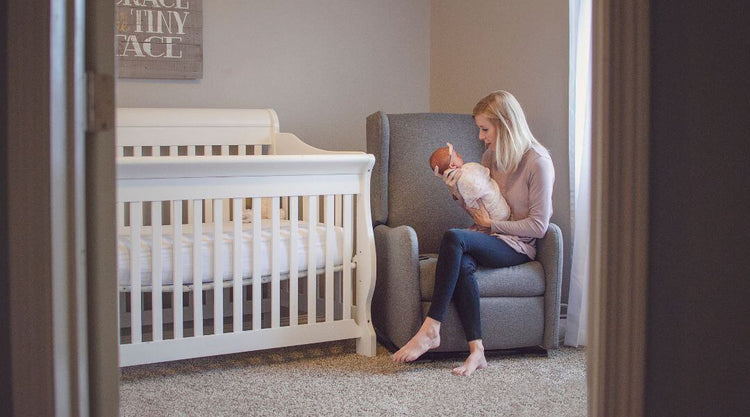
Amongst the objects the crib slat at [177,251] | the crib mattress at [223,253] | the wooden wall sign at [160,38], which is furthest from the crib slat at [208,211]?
the crib slat at [177,251]

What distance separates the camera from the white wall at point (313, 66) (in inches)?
151

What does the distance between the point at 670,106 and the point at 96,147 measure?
81cm

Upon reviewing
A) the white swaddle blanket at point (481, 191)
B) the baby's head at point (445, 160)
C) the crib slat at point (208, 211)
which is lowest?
the crib slat at point (208, 211)

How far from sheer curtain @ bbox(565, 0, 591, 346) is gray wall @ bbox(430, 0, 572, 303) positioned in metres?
0.14

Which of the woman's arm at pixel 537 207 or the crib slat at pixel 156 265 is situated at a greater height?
the woman's arm at pixel 537 207

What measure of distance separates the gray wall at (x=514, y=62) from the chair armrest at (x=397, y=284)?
773mm

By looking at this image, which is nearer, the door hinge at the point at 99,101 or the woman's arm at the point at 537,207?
the door hinge at the point at 99,101

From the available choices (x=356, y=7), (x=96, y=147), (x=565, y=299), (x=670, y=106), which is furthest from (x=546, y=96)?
(x=96, y=147)

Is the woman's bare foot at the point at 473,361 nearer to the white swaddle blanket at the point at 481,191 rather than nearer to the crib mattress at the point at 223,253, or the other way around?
the white swaddle blanket at the point at 481,191

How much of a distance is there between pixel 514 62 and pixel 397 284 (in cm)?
126

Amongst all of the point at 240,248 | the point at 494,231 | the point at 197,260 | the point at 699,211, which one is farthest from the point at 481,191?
the point at 699,211

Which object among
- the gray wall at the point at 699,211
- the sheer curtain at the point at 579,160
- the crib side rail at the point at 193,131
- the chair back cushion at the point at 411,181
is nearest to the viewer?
the gray wall at the point at 699,211

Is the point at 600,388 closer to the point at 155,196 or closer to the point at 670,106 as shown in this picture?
the point at 670,106

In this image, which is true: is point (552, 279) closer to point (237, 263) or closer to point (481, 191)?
point (481, 191)
